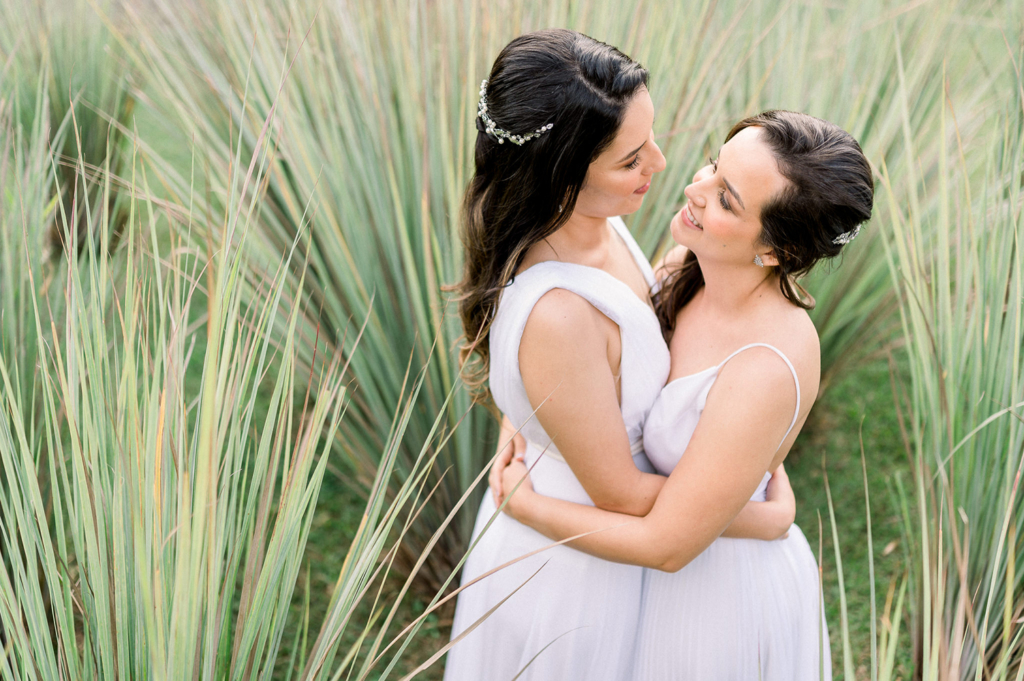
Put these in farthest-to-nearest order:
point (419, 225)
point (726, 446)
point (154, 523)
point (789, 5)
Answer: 1. point (789, 5)
2. point (419, 225)
3. point (726, 446)
4. point (154, 523)

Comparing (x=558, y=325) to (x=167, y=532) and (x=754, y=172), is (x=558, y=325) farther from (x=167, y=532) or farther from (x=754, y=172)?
(x=167, y=532)

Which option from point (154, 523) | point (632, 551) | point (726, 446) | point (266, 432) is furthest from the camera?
point (632, 551)

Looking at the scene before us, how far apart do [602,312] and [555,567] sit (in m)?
0.64

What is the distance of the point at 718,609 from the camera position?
1.80 metres

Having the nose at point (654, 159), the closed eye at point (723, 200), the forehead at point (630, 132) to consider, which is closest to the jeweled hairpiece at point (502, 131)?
the forehead at point (630, 132)

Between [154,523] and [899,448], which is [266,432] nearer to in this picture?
[154,523]

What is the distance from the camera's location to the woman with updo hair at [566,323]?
1.59 m

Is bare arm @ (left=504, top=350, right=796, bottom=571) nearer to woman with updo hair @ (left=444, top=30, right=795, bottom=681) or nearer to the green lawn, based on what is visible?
woman with updo hair @ (left=444, top=30, right=795, bottom=681)

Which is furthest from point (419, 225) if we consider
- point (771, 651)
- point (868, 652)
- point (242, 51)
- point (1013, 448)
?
point (868, 652)

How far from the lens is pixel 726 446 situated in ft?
4.99

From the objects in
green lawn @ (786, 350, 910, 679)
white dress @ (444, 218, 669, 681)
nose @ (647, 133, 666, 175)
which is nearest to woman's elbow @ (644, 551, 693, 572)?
white dress @ (444, 218, 669, 681)

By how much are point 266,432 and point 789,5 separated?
2830 mm

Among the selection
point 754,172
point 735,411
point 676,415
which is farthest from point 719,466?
point 754,172

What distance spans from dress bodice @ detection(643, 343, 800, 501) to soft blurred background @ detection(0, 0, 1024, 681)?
0.40m
